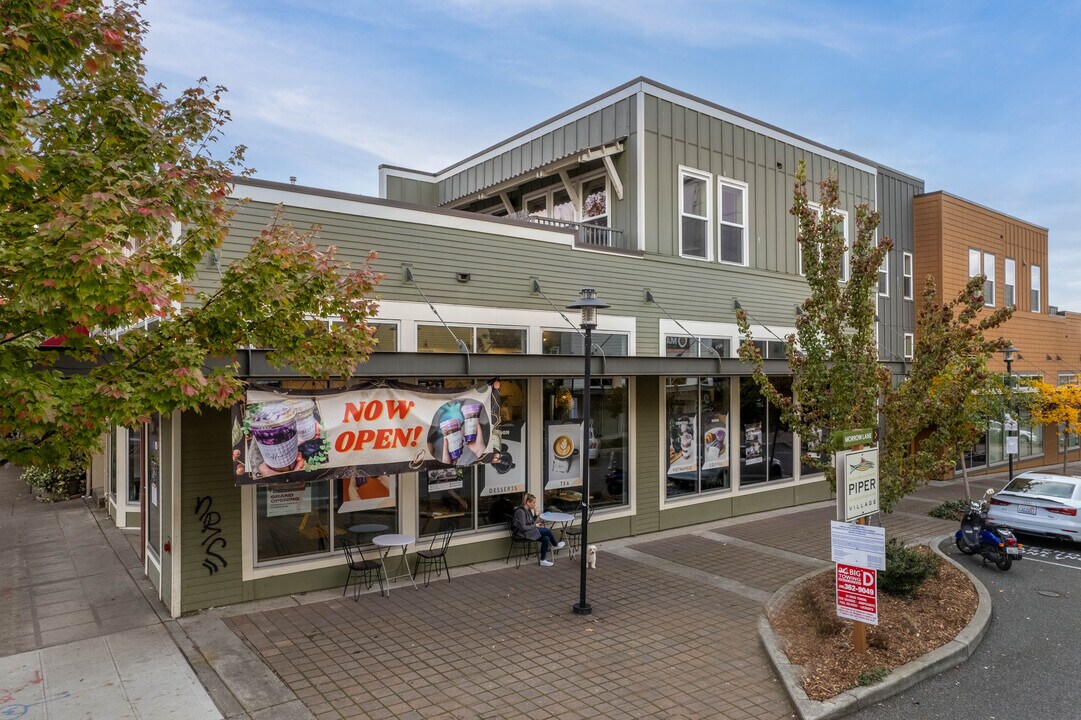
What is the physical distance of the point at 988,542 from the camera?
1255 centimetres

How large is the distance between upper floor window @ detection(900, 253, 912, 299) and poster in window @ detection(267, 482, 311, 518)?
20.7 meters

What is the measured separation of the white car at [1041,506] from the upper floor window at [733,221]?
7.80 m

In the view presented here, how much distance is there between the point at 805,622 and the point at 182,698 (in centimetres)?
747

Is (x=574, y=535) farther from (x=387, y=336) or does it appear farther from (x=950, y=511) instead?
(x=950, y=511)

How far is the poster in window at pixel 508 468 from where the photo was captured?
1238 centimetres

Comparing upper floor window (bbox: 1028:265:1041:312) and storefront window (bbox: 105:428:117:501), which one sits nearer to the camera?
storefront window (bbox: 105:428:117:501)

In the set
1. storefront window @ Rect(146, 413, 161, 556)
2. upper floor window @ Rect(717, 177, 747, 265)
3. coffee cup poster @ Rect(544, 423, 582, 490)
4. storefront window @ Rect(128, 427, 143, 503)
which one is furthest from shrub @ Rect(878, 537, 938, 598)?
storefront window @ Rect(128, 427, 143, 503)

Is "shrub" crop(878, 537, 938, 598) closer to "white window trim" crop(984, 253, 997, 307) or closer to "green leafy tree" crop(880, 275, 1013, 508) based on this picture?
"green leafy tree" crop(880, 275, 1013, 508)

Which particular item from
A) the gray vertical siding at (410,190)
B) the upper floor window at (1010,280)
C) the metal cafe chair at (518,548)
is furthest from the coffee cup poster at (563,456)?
the upper floor window at (1010,280)

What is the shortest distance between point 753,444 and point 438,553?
9134 mm

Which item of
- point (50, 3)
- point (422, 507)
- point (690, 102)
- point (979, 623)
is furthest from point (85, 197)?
point (690, 102)

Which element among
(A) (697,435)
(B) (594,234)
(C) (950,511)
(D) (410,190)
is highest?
(D) (410,190)

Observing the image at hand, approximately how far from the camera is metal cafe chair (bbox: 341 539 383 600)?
10266 millimetres

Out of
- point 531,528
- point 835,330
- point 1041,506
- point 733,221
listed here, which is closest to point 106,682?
point 531,528
